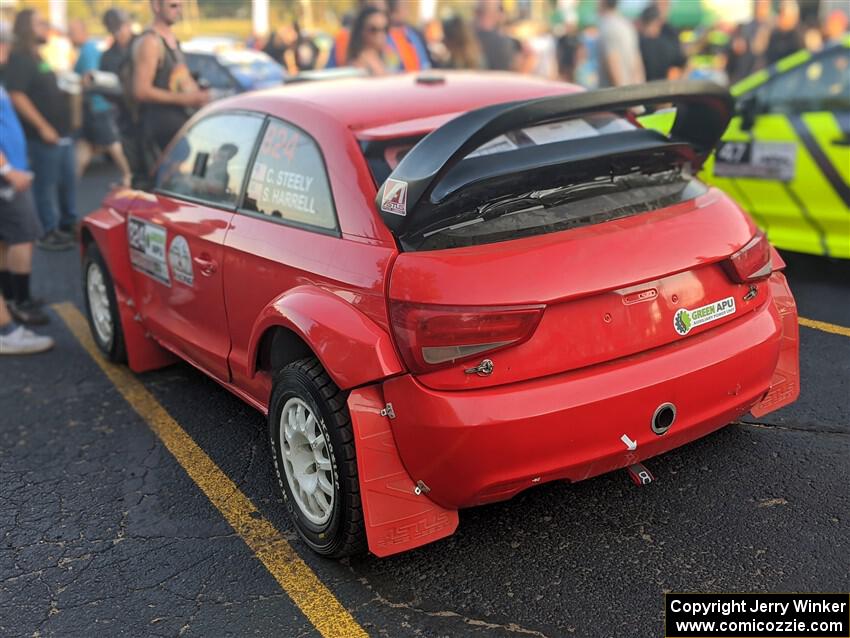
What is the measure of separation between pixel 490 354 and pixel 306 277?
2.62ft

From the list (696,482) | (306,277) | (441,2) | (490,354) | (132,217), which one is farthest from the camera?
(441,2)

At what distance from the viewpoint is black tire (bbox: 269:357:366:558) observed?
2.82 metres

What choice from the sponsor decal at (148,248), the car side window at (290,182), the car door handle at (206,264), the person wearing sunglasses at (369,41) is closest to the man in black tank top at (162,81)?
the person wearing sunglasses at (369,41)

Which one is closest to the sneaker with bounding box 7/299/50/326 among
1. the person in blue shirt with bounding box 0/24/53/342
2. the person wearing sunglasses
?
the person in blue shirt with bounding box 0/24/53/342

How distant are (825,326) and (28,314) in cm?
500

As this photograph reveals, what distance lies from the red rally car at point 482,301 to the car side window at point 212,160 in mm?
223

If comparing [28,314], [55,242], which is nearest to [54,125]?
[55,242]

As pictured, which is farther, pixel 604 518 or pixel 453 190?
pixel 604 518

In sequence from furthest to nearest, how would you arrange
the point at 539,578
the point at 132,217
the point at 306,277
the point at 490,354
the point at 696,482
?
1. the point at 132,217
2. the point at 696,482
3. the point at 306,277
4. the point at 539,578
5. the point at 490,354

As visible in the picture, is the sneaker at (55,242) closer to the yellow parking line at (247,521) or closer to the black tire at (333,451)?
the yellow parking line at (247,521)

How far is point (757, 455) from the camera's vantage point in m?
3.54

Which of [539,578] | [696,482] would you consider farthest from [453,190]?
[696,482]

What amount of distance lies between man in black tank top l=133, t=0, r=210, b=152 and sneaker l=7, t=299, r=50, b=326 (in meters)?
1.57

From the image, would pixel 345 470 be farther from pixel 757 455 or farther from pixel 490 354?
pixel 757 455
